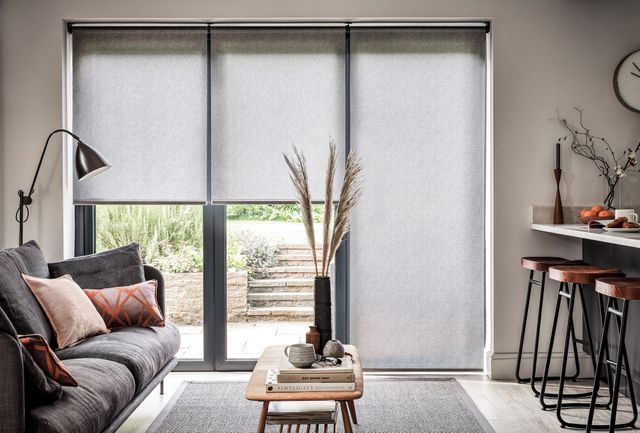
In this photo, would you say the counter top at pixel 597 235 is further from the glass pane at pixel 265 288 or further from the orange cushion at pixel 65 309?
the orange cushion at pixel 65 309

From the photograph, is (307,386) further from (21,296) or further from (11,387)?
(21,296)

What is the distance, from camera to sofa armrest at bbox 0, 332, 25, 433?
209 cm

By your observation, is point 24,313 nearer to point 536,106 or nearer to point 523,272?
point 523,272

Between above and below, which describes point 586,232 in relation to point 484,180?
below

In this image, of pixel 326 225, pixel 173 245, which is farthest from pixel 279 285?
pixel 326 225

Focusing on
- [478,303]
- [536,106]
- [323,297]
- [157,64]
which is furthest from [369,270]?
[157,64]

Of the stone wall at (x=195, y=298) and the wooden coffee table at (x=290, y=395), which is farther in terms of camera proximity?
the stone wall at (x=195, y=298)

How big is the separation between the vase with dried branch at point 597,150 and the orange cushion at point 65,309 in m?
3.17

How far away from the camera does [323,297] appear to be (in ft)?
10.4

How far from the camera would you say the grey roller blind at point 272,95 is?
438 centimetres

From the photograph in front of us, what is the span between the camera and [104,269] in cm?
377

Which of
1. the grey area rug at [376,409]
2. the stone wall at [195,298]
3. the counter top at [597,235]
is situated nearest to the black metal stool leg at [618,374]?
the counter top at [597,235]

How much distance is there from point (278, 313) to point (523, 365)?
170cm

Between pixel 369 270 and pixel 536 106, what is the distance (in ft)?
5.17
